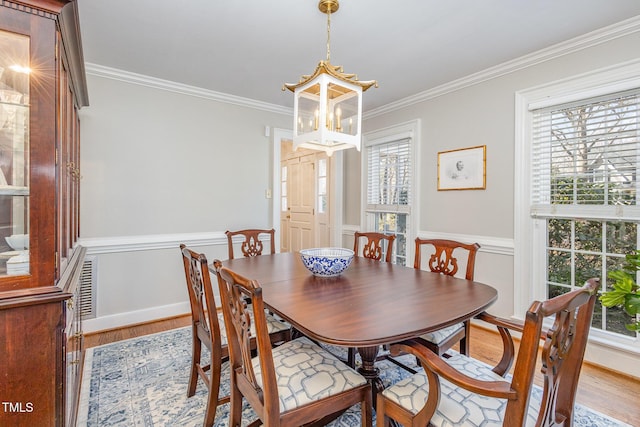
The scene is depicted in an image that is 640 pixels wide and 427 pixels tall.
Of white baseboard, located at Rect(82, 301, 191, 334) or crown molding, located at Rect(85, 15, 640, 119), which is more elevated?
crown molding, located at Rect(85, 15, 640, 119)

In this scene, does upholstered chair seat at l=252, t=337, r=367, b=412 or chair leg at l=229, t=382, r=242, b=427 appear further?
chair leg at l=229, t=382, r=242, b=427

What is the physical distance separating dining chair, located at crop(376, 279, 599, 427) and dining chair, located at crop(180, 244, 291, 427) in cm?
83

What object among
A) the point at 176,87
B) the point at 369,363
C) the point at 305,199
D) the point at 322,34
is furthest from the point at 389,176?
the point at 369,363

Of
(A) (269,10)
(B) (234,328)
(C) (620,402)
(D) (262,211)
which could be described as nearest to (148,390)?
(B) (234,328)

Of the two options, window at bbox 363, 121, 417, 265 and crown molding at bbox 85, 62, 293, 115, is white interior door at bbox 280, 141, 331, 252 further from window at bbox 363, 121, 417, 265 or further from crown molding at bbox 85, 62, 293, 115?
crown molding at bbox 85, 62, 293, 115

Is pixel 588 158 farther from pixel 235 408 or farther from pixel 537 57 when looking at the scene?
pixel 235 408

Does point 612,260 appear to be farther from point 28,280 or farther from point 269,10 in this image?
point 28,280

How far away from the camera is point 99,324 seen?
9.64ft

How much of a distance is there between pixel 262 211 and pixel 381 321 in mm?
2926

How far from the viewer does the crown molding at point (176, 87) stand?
291 centimetres

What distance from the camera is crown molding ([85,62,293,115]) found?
2.91 metres

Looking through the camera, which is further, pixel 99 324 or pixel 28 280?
pixel 99 324

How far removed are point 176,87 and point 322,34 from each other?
5.95 feet

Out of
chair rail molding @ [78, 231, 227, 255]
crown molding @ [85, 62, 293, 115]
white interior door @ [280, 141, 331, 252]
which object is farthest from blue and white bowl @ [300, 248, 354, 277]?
white interior door @ [280, 141, 331, 252]
